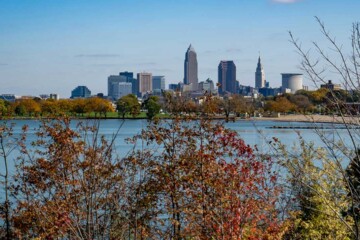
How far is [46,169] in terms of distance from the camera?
1347 centimetres

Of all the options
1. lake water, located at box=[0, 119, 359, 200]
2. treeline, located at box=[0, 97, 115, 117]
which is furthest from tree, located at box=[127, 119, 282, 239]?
treeline, located at box=[0, 97, 115, 117]

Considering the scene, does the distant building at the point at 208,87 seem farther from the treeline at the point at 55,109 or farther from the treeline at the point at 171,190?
the treeline at the point at 55,109

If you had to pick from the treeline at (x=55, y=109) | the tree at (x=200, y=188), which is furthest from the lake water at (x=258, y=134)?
the tree at (x=200, y=188)

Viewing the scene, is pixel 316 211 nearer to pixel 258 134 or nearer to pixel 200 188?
pixel 200 188

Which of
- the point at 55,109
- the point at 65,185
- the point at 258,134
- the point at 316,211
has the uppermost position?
the point at 55,109

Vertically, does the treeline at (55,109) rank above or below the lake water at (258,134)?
above

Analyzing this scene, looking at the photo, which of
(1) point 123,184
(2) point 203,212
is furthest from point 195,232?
(1) point 123,184

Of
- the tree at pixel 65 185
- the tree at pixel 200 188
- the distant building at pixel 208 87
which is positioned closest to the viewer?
the tree at pixel 200 188

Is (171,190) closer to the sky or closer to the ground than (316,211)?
closer to the sky

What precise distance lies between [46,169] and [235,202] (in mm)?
4537

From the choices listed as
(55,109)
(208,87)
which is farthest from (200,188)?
(208,87)

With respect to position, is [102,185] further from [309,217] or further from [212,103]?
[309,217]

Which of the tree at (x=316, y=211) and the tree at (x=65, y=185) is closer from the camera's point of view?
the tree at (x=65, y=185)

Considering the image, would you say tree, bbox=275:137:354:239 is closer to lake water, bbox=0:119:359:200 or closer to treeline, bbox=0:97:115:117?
lake water, bbox=0:119:359:200
